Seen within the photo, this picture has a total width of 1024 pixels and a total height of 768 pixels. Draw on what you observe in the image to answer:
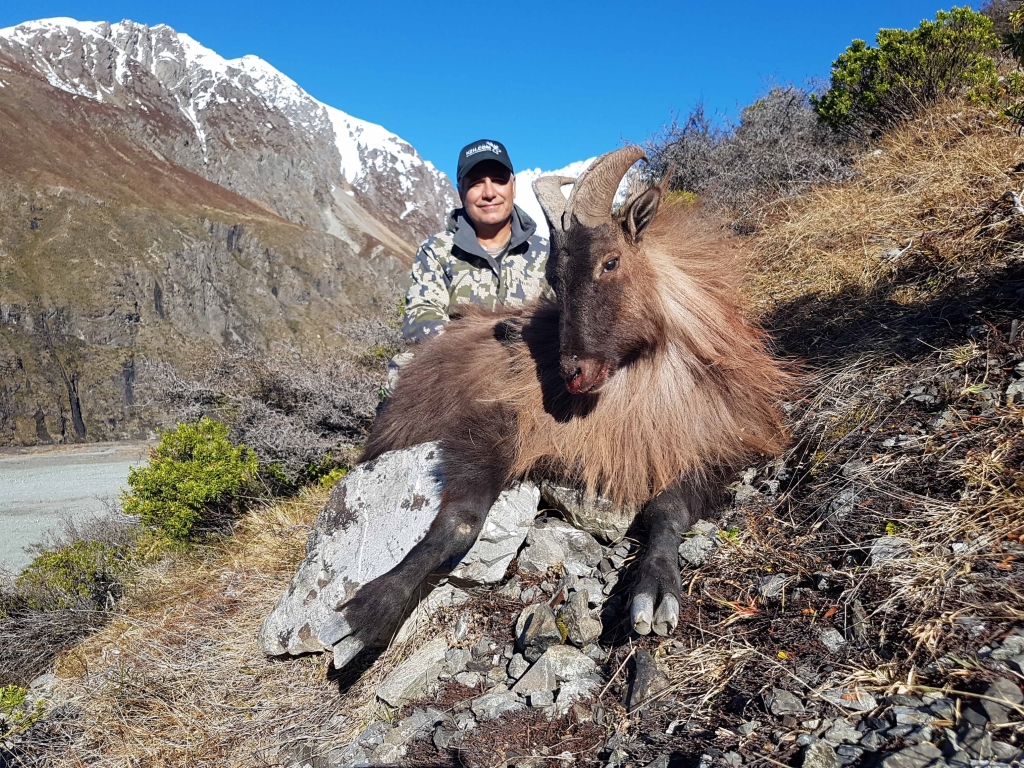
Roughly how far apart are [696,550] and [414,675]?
1.34 meters

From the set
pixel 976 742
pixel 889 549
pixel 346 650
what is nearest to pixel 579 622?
pixel 346 650

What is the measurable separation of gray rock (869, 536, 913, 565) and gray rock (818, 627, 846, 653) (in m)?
0.27

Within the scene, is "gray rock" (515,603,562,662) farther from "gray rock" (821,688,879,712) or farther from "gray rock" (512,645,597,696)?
"gray rock" (821,688,879,712)

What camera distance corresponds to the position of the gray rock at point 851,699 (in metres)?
1.75

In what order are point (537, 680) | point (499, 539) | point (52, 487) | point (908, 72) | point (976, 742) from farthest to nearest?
point (52, 487)
point (908, 72)
point (499, 539)
point (537, 680)
point (976, 742)

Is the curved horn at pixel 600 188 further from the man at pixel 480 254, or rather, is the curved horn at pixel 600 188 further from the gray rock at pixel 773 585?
the man at pixel 480 254

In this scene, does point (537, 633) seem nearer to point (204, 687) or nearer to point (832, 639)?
point (832, 639)

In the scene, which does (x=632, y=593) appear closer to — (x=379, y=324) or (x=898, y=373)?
(x=898, y=373)

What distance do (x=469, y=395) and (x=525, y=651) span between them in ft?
5.30

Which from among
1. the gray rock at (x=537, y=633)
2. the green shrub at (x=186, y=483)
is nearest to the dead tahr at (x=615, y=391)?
the gray rock at (x=537, y=633)

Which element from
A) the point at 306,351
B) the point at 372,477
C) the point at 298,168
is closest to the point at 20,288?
the point at 306,351

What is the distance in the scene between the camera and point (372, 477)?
13.3 ft

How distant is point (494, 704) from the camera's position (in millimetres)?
2510

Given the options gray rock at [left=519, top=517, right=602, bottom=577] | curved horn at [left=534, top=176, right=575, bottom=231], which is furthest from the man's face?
gray rock at [left=519, top=517, right=602, bottom=577]
